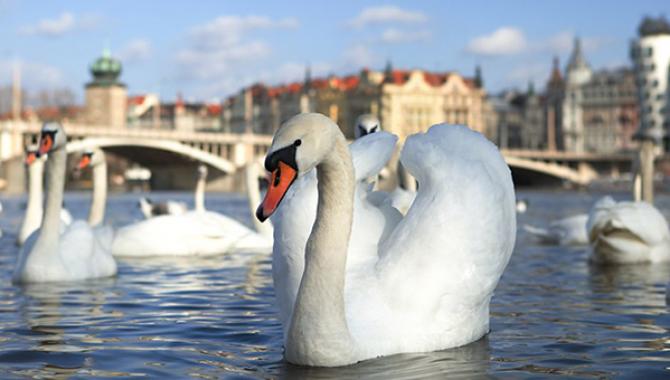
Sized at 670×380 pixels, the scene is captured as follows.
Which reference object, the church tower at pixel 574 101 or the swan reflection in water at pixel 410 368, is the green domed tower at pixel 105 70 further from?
the swan reflection in water at pixel 410 368

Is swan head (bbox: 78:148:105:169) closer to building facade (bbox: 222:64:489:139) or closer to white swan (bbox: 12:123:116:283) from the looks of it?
white swan (bbox: 12:123:116:283)

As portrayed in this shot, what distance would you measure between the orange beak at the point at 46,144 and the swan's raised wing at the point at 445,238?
4209mm

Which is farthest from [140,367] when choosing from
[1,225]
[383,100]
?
[383,100]

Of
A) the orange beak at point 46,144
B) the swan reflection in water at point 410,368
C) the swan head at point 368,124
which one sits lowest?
the swan reflection in water at point 410,368

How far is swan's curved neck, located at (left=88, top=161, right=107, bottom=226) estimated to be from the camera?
1223 centimetres

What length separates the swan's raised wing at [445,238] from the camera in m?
4.98

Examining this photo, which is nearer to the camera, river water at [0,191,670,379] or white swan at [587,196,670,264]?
river water at [0,191,670,379]

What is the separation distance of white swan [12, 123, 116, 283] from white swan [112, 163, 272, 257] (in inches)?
105

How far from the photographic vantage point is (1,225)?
20812 mm

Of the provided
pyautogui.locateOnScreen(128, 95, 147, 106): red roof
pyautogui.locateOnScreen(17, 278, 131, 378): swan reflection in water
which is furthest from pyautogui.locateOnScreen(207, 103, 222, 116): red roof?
pyautogui.locateOnScreen(17, 278, 131, 378): swan reflection in water

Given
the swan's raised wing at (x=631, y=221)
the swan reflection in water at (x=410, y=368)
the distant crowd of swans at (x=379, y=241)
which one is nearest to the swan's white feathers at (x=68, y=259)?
the distant crowd of swans at (x=379, y=241)

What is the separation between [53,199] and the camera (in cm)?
841

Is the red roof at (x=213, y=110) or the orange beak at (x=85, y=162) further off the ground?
the red roof at (x=213, y=110)

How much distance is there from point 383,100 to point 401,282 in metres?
108
